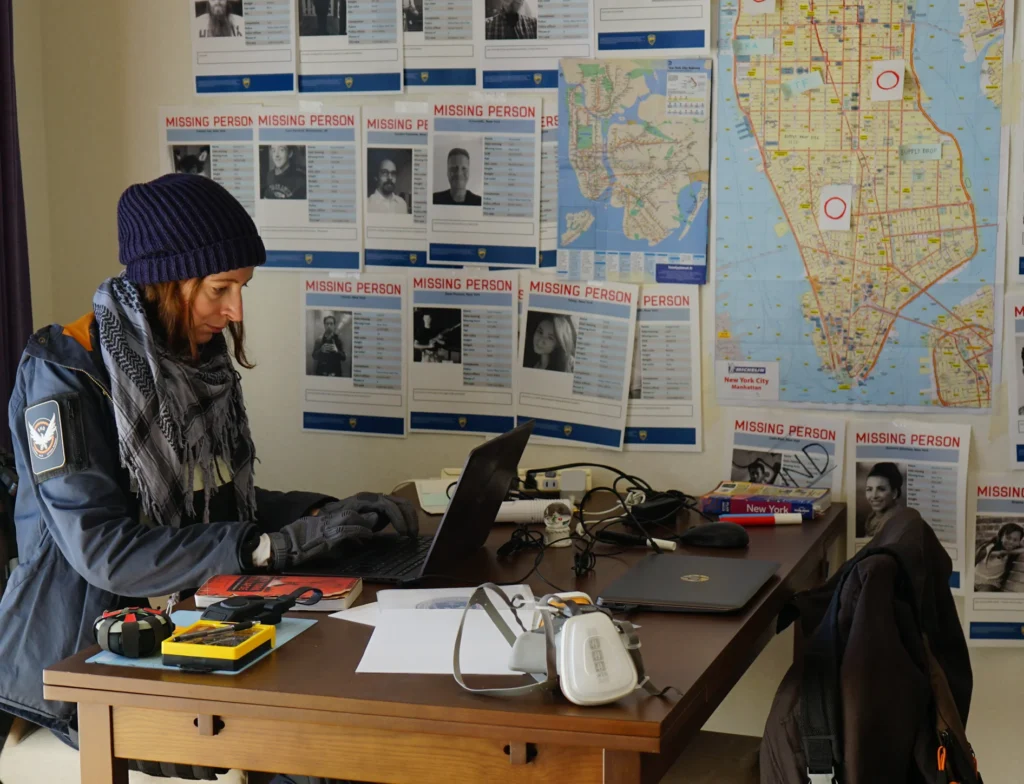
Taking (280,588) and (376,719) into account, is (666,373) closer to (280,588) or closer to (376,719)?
(280,588)

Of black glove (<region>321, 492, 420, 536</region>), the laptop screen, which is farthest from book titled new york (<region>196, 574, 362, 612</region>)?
black glove (<region>321, 492, 420, 536</region>)

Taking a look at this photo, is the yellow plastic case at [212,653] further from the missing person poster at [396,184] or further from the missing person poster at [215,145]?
the missing person poster at [215,145]

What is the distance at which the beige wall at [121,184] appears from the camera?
2.68 meters

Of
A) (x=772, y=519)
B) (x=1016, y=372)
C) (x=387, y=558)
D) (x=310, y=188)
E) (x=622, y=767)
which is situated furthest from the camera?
(x=310, y=188)

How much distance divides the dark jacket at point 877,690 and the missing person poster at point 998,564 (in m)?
0.88

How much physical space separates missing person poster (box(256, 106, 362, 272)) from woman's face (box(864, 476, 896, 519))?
1.21m

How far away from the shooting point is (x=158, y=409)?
6.15 feet

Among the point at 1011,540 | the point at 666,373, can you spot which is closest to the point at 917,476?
the point at 1011,540

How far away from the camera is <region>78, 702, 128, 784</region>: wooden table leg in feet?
4.59

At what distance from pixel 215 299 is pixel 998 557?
1602mm

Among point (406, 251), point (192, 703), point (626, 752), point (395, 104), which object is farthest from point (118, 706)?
point (395, 104)

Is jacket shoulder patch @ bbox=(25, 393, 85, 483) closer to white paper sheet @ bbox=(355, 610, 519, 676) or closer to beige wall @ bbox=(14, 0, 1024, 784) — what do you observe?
white paper sheet @ bbox=(355, 610, 519, 676)

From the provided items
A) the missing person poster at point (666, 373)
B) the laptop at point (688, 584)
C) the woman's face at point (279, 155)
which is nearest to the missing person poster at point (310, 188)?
the woman's face at point (279, 155)

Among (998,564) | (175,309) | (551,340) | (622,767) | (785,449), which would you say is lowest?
(998,564)
